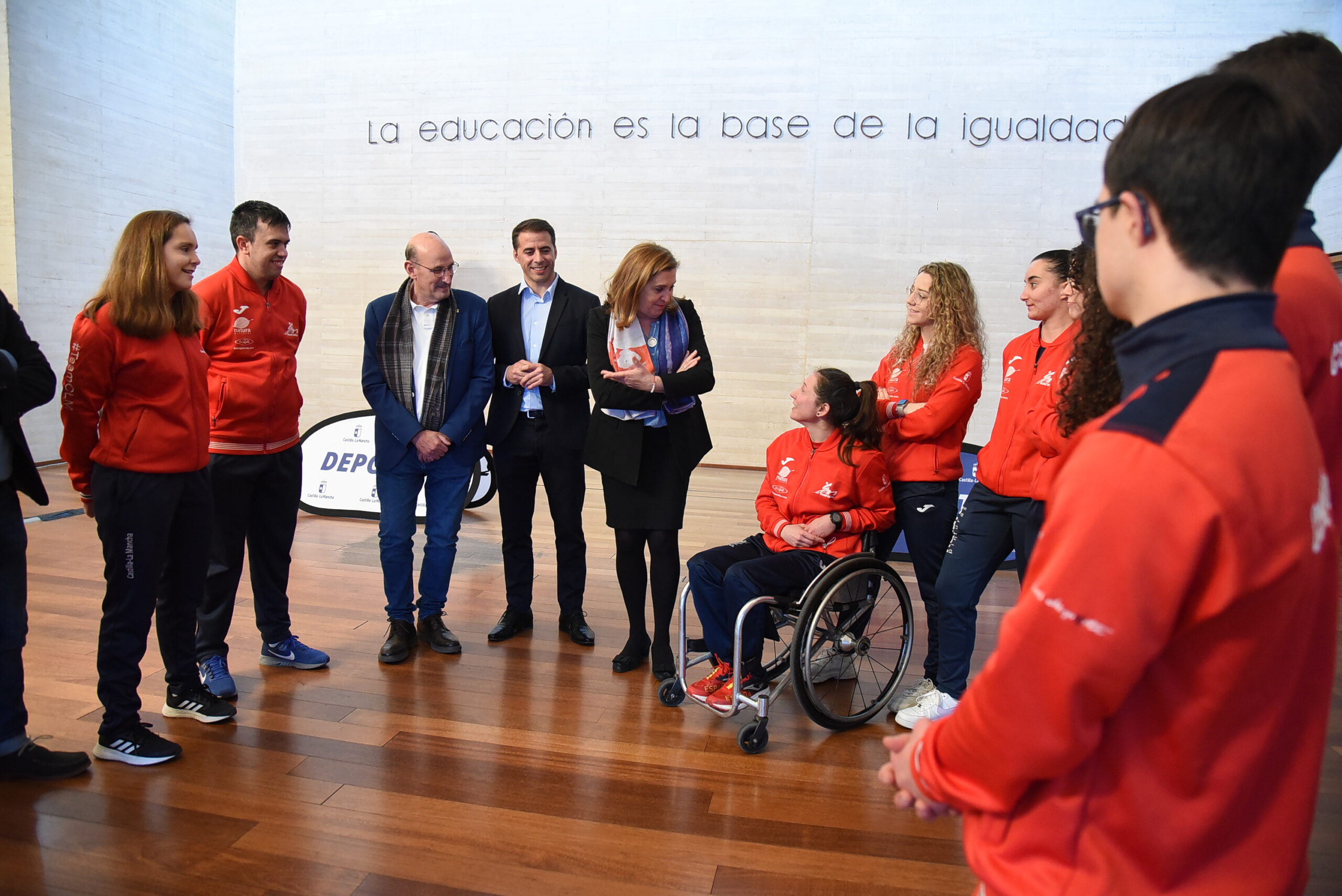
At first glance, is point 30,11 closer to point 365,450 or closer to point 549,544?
point 365,450

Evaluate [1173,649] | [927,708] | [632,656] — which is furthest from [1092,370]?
[632,656]

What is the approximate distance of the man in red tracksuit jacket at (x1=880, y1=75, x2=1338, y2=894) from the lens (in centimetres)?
70

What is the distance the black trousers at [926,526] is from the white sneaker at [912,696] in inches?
1.7

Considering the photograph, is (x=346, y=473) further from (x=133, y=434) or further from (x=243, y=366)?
(x=133, y=434)

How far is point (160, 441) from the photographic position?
2.49 meters

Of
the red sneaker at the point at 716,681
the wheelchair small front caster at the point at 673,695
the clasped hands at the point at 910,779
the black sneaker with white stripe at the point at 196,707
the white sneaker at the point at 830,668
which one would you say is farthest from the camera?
the white sneaker at the point at 830,668

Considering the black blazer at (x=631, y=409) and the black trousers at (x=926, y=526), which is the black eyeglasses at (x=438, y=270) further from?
the black trousers at (x=926, y=526)

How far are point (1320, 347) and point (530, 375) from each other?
2.65 meters

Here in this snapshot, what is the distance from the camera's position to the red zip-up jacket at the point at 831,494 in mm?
2920

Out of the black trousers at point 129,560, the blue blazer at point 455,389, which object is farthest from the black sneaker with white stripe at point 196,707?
the blue blazer at point 455,389

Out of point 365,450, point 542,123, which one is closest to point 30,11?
point 542,123

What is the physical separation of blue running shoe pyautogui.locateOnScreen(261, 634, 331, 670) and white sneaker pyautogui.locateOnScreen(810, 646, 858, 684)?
1.76 m

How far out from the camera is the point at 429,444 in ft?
11.2

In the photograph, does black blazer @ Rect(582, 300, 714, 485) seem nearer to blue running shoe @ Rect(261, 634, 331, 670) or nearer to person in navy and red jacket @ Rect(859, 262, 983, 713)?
person in navy and red jacket @ Rect(859, 262, 983, 713)
